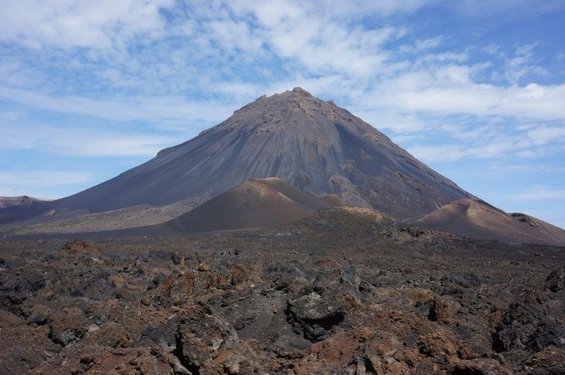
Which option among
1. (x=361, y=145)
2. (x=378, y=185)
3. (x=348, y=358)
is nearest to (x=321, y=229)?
(x=348, y=358)

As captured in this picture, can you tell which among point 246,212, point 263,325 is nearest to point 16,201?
point 246,212

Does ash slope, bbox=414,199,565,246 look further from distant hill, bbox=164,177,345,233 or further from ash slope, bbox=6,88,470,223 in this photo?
distant hill, bbox=164,177,345,233

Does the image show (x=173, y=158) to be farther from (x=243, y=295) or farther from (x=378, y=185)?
(x=243, y=295)

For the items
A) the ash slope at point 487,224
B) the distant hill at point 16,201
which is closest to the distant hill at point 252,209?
the ash slope at point 487,224

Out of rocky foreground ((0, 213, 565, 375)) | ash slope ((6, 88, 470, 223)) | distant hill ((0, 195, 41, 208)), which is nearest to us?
rocky foreground ((0, 213, 565, 375))

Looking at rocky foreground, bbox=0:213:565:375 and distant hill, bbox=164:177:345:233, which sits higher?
distant hill, bbox=164:177:345:233

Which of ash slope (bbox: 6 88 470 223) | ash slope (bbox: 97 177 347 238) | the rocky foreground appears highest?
ash slope (bbox: 6 88 470 223)

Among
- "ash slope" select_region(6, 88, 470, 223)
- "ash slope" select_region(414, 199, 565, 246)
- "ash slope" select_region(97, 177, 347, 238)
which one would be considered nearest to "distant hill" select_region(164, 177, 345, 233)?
"ash slope" select_region(97, 177, 347, 238)

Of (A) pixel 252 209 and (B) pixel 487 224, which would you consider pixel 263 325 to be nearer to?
(A) pixel 252 209
